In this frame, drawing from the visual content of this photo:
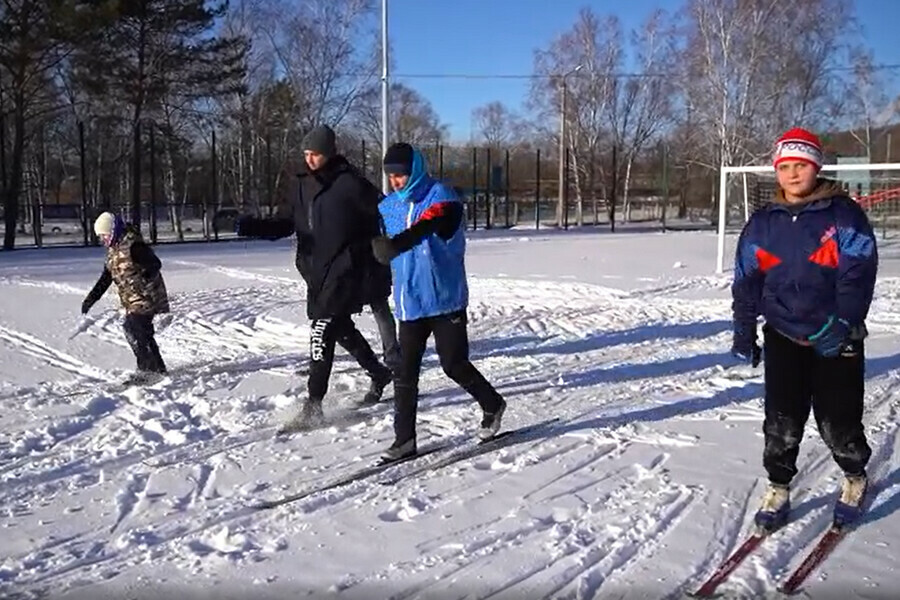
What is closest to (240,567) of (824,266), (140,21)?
(824,266)

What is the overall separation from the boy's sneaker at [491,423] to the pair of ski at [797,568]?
1.63 m

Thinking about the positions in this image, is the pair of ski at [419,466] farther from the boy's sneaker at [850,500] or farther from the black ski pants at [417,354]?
the boy's sneaker at [850,500]

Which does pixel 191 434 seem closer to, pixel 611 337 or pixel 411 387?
pixel 411 387

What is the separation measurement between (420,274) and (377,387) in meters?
1.68

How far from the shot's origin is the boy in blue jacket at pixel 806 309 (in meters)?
3.42

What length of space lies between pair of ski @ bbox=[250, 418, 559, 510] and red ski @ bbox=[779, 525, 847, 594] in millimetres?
1797

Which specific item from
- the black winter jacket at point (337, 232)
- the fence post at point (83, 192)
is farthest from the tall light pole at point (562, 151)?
the black winter jacket at point (337, 232)

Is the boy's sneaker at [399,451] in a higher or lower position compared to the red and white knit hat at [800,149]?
lower

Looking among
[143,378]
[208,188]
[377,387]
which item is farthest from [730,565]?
[208,188]

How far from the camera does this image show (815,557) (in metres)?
3.39

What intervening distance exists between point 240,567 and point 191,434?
1.99 meters

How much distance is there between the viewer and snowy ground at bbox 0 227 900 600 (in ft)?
10.9

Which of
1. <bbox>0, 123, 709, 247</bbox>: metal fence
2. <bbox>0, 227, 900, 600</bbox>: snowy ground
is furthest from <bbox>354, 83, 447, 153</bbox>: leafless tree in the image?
<bbox>0, 227, 900, 600</bbox>: snowy ground

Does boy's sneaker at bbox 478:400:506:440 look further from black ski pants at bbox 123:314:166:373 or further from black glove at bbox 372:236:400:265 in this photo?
black ski pants at bbox 123:314:166:373
